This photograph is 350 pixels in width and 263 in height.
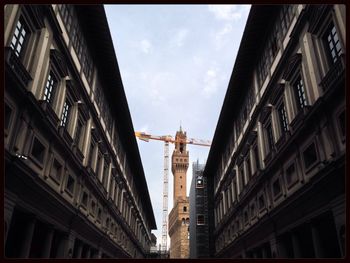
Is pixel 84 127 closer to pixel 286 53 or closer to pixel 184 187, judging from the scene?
pixel 286 53

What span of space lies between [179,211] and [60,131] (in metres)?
87.6

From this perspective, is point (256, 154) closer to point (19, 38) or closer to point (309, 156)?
point (309, 156)

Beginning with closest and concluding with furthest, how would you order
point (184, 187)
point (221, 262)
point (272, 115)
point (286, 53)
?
1. point (221, 262)
2. point (286, 53)
3. point (272, 115)
4. point (184, 187)

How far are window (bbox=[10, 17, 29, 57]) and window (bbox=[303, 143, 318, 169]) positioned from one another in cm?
1532

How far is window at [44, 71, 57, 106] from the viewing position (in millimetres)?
18938

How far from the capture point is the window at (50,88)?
62.1ft

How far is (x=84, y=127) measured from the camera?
25.2 metres

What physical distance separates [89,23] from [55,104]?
28.9 ft

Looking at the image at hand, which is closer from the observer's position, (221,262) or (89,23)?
(221,262)

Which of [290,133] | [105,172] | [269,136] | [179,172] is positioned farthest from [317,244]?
[179,172]

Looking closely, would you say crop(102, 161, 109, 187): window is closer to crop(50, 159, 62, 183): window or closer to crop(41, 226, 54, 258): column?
crop(50, 159, 62, 183): window

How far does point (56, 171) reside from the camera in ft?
66.4

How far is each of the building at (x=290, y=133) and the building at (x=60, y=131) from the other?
12340 mm

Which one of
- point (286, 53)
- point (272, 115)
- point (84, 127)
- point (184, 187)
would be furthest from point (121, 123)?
point (184, 187)
